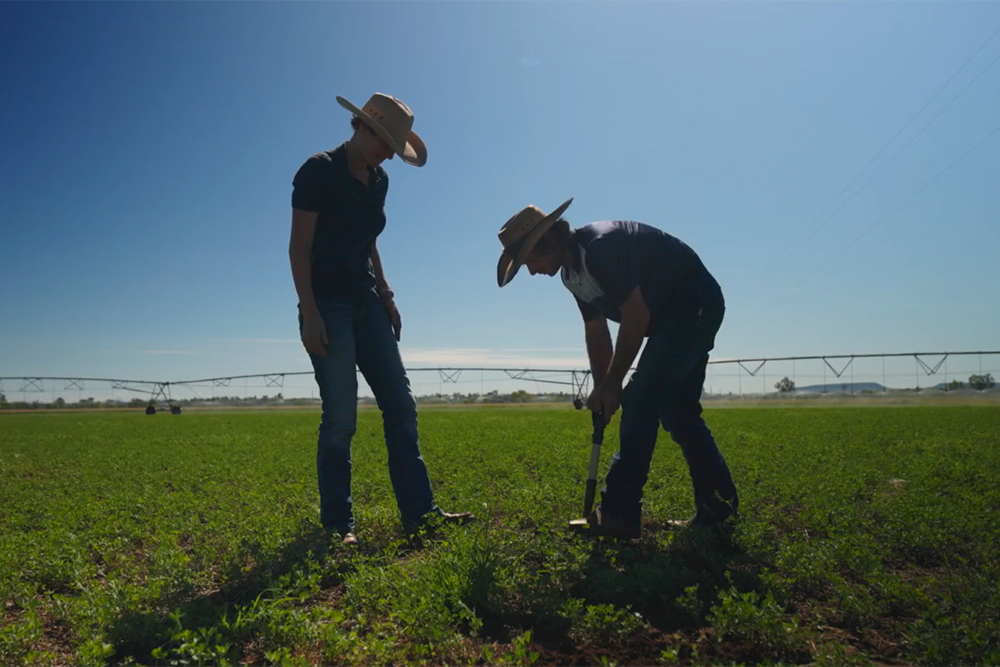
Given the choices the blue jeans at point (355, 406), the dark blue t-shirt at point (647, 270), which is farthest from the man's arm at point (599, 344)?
the blue jeans at point (355, 406)

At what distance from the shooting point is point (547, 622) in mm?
2518

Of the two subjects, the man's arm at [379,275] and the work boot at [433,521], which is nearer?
the work boot at [433,521]

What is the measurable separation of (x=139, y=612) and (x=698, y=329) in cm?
303

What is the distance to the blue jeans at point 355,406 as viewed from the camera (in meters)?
3.75

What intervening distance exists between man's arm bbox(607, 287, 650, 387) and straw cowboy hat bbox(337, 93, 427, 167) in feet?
5.21

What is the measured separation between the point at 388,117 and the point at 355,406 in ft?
5.56

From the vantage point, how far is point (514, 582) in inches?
108

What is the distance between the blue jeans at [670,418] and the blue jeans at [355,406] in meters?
1.16

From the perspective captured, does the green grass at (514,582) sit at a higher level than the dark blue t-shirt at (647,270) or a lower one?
lower

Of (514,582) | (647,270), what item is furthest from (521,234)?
(514,582)

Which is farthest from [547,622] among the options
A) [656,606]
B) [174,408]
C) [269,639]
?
[174,408]

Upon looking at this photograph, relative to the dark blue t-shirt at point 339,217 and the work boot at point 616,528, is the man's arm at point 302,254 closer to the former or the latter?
the dark blue t-shirt at point 339,217

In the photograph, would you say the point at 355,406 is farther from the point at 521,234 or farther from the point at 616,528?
the point at 616,528

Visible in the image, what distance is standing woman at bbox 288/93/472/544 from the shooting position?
12.0 feet
